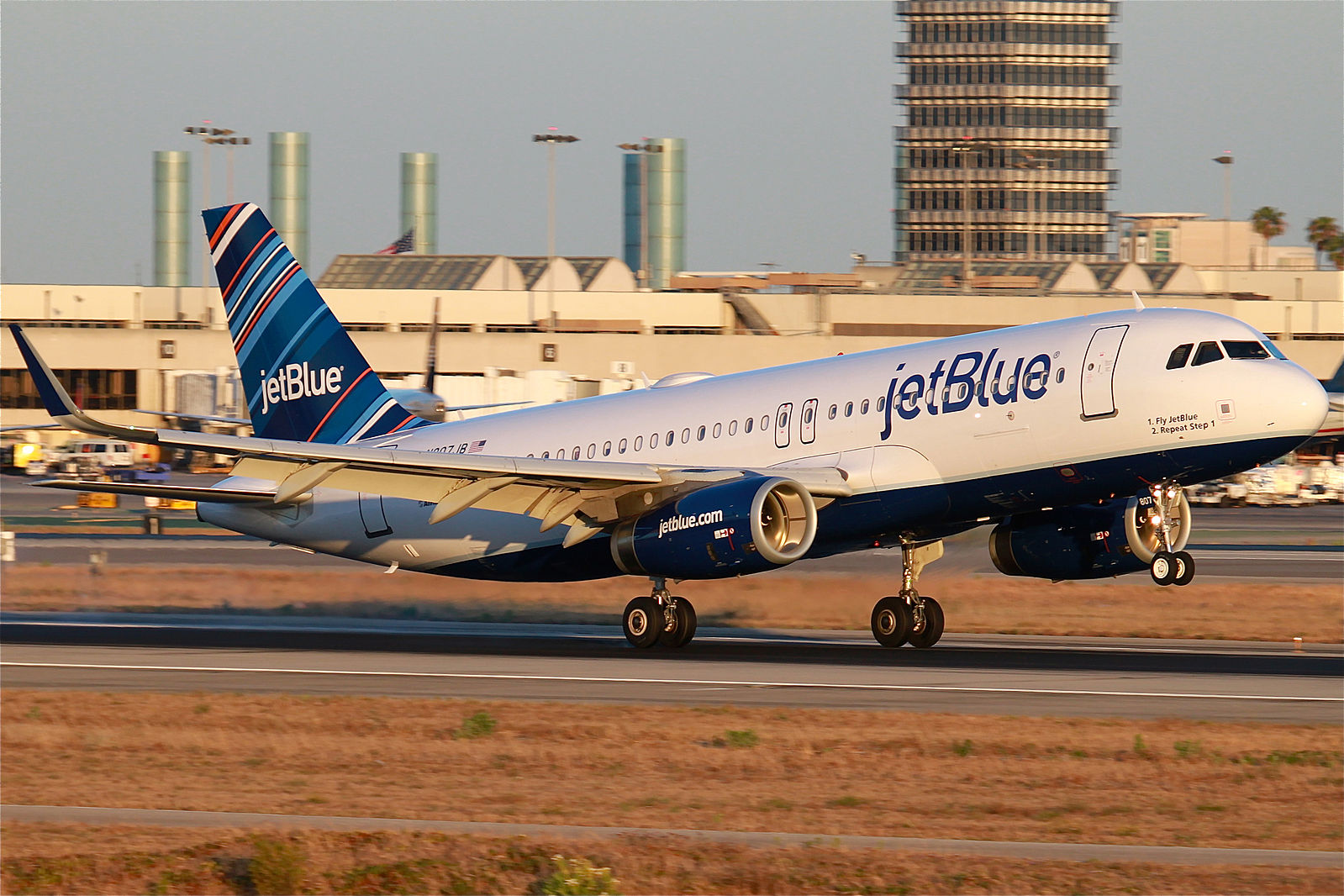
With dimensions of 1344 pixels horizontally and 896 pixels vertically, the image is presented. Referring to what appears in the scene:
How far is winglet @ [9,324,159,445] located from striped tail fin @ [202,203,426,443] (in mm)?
10601

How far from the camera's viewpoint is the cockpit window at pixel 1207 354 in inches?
1007

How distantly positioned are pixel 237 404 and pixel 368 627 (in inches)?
2377

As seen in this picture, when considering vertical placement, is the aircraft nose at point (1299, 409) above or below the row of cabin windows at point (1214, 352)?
below

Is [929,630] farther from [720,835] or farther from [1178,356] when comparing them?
[720,835]

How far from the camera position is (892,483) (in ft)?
90.0

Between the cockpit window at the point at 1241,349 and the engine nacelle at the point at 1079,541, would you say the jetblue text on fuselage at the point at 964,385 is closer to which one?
the cockpit window at the point at 1241,349

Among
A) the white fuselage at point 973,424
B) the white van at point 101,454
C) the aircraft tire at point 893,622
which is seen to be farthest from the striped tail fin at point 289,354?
the white van at point 101,454

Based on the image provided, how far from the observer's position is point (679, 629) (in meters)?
29.9

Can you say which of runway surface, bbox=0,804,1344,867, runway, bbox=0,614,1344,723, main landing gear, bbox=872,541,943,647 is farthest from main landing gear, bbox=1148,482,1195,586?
runway surface, bbox=0,804,1344,867

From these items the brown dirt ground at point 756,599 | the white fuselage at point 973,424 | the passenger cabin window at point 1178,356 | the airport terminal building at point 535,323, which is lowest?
the brown dirt ground at point 756,599

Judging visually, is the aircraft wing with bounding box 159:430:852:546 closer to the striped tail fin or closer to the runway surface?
the striped tail fin

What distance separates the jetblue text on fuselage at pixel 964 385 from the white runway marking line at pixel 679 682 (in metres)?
5.02

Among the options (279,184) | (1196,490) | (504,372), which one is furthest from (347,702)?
(279,184)

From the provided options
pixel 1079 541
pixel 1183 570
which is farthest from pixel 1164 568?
pixel 1079 541
